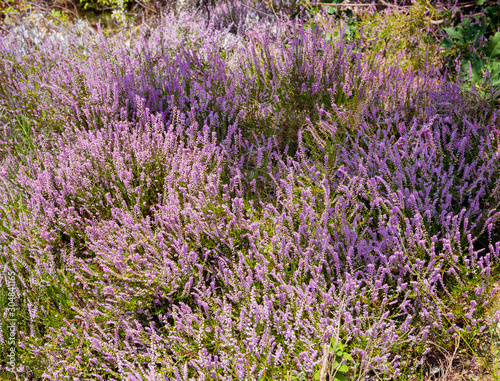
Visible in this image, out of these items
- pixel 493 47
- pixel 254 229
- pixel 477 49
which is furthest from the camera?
pixel 477 49

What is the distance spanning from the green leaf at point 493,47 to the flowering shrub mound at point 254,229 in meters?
0.49

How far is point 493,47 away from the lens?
103 inches

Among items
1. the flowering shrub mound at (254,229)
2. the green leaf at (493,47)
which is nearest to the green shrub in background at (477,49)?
the green leaf at (493,47)

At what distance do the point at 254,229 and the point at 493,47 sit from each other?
7.00 ft

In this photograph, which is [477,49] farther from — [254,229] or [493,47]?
[254,229]

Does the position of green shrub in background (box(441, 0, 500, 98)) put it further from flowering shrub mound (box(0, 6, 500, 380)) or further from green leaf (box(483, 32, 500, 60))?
flowering shrub mound (box(0, 6, 500, 380))

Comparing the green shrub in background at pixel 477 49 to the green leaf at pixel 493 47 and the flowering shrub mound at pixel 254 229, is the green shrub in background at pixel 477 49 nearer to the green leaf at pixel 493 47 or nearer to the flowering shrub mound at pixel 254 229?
the green leaf at pixel 493 47

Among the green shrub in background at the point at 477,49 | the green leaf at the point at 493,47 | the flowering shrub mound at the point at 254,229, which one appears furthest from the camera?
the green leaf at the point at 493,47

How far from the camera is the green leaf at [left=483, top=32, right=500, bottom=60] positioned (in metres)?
2.58

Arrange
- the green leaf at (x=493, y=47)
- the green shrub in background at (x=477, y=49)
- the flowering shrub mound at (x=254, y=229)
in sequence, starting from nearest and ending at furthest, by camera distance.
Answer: the flowering shrub mound at (x=254, y=229) < the green shrub in background at (x=477, y=49) < the green leaf at (x=493, y=47)

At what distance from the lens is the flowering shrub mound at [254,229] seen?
5.13 ft

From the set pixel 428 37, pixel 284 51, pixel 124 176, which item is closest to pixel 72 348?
pixel 124 176

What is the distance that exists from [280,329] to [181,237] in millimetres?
649

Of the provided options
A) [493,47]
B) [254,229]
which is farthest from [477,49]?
[254,229]
